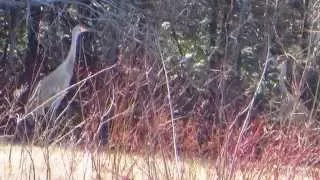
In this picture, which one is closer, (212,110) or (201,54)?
(212,110)

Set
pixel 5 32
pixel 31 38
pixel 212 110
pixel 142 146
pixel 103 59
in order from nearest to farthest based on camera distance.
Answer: pixel 142 146 → pixel 212 110 → pixel 103 59 → pixel 31 38 → pixel 5 32

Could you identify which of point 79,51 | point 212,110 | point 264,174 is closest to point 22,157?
point 264,174

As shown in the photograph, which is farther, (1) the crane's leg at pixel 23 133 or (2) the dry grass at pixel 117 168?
(1) the crane's leg at pixel 23 133

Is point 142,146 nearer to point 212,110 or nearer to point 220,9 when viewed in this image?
point 212,110

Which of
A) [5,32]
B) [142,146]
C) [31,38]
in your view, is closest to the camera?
[142,146]

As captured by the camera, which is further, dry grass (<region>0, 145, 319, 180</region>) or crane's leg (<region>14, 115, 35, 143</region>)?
crane's leg (<region>14, 115, 35, 143</region>)

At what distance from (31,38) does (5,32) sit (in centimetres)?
106

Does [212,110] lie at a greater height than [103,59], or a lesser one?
lesser

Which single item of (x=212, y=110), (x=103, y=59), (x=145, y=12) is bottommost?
(x=212, y=110)

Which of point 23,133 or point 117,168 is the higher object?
point 23,133

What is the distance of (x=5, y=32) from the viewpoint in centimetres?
1352

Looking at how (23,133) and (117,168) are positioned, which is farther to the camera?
(23,133)

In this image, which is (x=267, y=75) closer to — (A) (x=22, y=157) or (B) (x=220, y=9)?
(B) (x=220, y=9)

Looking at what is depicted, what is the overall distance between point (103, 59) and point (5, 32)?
2.72 meters
